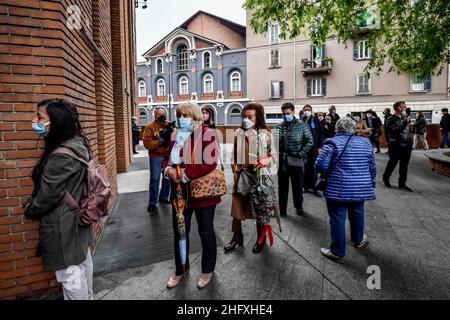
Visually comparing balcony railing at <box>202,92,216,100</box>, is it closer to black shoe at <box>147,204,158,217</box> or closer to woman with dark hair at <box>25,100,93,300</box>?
black shoe at <box>147,204,158,217</box>

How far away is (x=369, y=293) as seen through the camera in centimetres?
282

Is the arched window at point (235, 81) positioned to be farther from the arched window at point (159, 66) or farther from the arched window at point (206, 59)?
the arched window at point (159, 66)

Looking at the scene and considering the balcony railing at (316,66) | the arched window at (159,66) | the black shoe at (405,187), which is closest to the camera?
the black shoe at (405,187)

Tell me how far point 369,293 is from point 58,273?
2.84 m

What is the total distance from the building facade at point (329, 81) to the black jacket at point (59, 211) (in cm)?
2539

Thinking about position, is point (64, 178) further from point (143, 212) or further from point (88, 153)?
point (143, 212)

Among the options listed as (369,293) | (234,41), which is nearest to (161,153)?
(369,293)

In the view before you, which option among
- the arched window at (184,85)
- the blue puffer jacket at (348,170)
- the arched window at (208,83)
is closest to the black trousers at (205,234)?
the blue puffer jacket at (348,170)

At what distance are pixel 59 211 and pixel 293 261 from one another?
2.64m

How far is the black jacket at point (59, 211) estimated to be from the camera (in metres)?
2.01

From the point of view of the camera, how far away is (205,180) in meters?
2.83

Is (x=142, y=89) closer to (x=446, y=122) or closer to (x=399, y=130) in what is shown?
(x=446, y=122)

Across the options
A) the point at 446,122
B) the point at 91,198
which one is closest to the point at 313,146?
the point at 91,198
